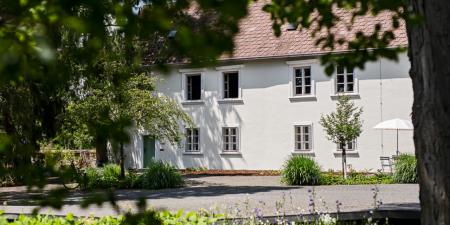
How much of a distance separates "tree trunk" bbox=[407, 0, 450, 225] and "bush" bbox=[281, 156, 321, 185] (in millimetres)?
18749

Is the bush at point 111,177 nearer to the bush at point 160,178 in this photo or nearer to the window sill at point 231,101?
the bush at point 160,178

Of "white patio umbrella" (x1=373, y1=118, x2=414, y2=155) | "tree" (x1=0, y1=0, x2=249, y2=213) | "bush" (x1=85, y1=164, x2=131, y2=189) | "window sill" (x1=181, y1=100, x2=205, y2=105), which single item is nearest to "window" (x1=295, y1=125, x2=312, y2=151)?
"white patio umbrella" (x1=373, y1=118, x2=414, y2=155)

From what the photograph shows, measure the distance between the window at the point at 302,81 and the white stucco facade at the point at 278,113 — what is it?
30cm

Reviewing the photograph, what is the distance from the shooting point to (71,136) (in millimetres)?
24641

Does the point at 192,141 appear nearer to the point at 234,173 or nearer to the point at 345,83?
the point at 234,173

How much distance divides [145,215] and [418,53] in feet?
8.61

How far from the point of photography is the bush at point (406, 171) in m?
22.6

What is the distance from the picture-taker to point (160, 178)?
73.2 feet

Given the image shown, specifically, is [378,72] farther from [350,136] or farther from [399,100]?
[350,136]

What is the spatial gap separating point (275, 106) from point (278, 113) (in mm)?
357

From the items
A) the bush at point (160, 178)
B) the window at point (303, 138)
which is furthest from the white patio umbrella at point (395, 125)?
the bush at point (160, 178)

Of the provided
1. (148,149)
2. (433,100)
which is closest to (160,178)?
(148,149)

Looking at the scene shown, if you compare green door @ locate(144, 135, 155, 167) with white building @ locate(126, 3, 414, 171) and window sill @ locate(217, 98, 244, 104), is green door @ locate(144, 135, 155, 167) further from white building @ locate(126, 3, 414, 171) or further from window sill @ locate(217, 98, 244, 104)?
window sill @ locate(217, 98, 244, 104)

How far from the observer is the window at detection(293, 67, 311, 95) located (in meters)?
30.3
